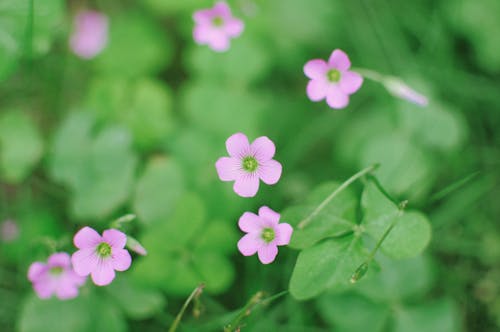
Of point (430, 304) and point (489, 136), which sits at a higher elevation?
point (489, 136)

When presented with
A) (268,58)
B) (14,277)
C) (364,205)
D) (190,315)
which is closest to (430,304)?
(364,205)

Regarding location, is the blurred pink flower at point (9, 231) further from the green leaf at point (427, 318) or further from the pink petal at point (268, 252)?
the green leaf at point (427, 318)

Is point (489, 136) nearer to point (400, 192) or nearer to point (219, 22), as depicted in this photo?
point (400, 192)

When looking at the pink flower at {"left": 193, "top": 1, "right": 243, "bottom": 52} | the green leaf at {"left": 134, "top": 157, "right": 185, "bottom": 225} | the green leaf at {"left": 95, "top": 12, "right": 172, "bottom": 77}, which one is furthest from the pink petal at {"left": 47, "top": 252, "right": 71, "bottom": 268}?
the green leaf at {"left": 95, "top": 12, "right": 172, "bottom": 77}

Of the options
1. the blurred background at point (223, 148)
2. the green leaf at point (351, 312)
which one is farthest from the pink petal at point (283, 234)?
the green leaf at point (351, 312)

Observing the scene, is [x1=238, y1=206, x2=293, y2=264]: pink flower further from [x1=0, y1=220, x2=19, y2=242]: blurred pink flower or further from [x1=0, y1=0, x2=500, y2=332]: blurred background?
[x1=0, y1=220, x2=19, y2=242]: blurred pink flower
